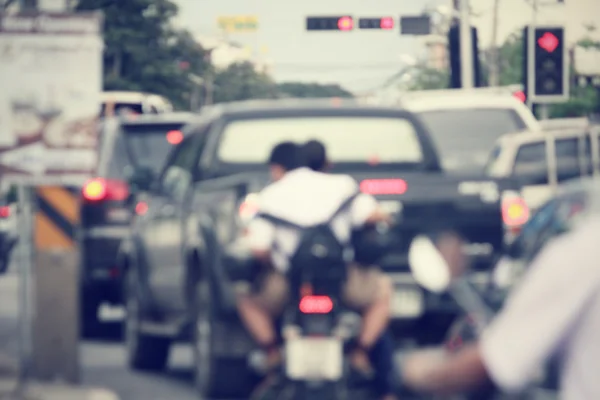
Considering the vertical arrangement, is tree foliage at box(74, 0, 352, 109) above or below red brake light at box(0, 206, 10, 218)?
below

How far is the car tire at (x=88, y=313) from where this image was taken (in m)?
16.3

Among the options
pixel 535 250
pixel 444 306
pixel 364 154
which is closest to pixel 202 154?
pixel 364 154

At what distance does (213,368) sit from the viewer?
35.6ft

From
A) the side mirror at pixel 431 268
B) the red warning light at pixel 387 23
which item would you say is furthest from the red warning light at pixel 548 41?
the side mirror at pixel 431 268

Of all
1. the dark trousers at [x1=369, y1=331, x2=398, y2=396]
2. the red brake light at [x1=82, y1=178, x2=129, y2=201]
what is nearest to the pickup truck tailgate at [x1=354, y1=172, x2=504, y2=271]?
the dark trousers at [x1=369, y1=331, x2=398, y2=396]

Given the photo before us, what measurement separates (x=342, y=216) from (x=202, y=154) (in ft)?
8.97

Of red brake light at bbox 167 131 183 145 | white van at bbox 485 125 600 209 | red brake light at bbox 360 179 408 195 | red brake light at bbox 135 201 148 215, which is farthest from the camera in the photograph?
white van at bbox 485 125 600 209

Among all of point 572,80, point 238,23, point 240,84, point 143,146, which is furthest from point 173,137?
point 238,23

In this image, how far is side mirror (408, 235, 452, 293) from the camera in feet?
14.8

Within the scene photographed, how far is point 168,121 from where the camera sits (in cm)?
1747

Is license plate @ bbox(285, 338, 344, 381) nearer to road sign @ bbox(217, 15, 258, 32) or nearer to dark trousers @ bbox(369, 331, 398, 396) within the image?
dark trousers @ bbox(369, 331, 398, 396)

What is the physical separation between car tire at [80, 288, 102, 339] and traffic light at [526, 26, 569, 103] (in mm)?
12667

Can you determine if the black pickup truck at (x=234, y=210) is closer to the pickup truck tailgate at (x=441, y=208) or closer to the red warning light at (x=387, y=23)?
the pickup truck tailgate at (x=441, y=208)

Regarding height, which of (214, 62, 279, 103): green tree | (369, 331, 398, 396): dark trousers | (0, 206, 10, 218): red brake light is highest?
(369, 331, 398, 396): dark trousers
